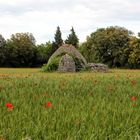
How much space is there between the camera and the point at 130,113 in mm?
5477

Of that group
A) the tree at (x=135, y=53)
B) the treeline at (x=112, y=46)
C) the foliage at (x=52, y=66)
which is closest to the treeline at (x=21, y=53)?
the treeline at (x=112, y=46)

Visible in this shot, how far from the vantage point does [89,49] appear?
9562cm

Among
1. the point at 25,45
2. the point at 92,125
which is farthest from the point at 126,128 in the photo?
the point at 25,45

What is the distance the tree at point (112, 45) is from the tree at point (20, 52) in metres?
14.3

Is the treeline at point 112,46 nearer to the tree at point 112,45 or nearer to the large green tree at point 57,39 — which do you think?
the tree at point 112,45

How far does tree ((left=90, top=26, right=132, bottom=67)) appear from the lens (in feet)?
282

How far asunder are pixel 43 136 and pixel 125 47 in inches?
3275

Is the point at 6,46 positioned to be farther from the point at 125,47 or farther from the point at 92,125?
the point at 92,125

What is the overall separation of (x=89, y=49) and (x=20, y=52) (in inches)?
733

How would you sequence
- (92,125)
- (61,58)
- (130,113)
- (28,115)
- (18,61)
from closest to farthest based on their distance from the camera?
(92,125)
(28,115)
(130,113)
(61,58)
(18,61)

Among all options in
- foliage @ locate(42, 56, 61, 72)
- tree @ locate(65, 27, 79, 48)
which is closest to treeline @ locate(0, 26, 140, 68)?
tree @ locate(65, 27, 79, 48)

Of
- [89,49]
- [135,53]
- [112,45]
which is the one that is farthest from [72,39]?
[135,53]

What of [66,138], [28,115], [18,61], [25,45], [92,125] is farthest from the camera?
[25,45]

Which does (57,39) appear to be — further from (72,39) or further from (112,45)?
(112,45)
